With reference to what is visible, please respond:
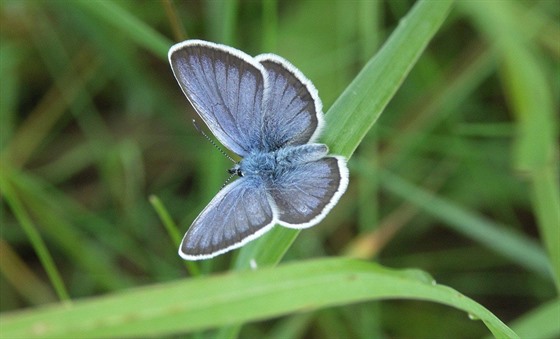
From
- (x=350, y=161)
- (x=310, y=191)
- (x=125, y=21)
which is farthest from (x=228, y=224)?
(x=350, y=161)

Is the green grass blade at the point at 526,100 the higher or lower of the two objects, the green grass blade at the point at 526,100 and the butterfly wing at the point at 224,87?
the lower

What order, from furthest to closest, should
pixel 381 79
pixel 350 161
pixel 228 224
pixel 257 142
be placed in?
pixel 350 161, pixel 257 142, pixel 381 79, pixel 228 224

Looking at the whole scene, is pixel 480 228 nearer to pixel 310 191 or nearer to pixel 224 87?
pixel 310 191

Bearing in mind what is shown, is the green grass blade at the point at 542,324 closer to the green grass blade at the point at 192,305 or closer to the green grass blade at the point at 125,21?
the green grass blade at the point at 192,305

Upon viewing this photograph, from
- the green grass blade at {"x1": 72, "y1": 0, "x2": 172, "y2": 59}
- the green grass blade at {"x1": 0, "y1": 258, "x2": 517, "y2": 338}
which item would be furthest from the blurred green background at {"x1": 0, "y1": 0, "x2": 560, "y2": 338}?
the green grass blade at {"x1": 0, "y1": 258, "x2": 517, "y2": 338}

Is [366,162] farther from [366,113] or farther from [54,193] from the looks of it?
[54,193]

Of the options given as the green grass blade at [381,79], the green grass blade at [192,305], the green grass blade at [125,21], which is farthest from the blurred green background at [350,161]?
the green grass blade at [192,305]
